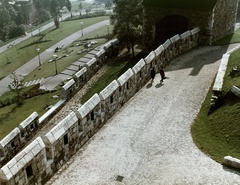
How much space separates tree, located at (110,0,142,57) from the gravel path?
1179 cm

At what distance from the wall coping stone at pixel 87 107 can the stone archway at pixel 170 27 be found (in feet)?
58.3

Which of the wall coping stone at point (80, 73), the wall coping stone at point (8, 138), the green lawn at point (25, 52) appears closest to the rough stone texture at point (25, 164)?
the wall coping stone at point (8, 138)

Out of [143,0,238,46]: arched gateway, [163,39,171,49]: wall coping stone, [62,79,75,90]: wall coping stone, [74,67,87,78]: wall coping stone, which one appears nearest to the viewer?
[163,39,171,49]: wall coping stone

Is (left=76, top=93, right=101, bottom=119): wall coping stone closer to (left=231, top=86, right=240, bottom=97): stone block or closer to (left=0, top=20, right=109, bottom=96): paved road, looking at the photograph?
(left=231, top=86, right=240, bottom=97): stone block

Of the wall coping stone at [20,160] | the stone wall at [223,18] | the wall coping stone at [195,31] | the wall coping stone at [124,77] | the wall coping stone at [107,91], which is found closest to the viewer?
the wall coping stone at [20,160]

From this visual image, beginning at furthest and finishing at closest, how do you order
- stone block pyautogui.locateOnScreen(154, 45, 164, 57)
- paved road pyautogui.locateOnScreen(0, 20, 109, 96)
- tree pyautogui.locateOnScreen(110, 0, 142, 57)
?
paved road pyautogui.locateOnScreen(0, 20, 109, 96)
tree pyautogui.locateOnScreen(110, 0, 142, 57)
stone block pyautogui.locateOnScreen(154, 45, 164, 57)

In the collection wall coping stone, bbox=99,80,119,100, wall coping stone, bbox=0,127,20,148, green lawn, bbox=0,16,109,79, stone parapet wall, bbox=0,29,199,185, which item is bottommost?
green lawn, bbox=0,16,109,79

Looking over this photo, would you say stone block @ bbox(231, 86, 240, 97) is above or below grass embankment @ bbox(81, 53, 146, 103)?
above

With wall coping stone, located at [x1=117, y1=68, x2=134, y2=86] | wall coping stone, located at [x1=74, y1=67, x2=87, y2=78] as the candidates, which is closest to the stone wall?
wall coping stone, located at [x1=74, y1=67, x2=87, y2=78]

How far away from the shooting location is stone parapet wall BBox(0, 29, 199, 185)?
40.2ft

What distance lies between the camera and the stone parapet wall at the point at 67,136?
12.2m

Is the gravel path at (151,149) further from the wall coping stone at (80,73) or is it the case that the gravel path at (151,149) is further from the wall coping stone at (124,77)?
the wall coping stone at (80,73)

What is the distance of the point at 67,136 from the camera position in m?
14.6

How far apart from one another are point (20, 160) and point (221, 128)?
30.9ft
